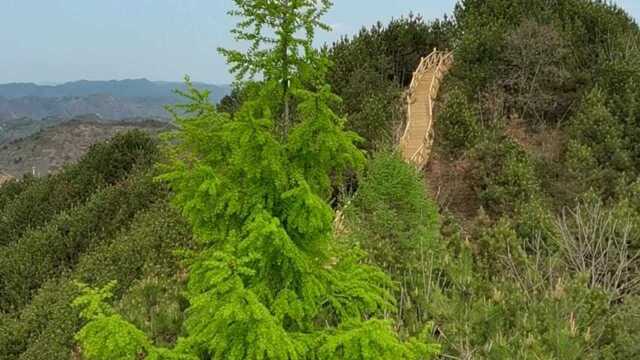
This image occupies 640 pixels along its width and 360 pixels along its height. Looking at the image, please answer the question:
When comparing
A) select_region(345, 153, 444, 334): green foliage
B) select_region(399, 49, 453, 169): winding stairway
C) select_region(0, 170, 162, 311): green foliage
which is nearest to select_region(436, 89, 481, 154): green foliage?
select_region(399, 49, 453, 169): winding stairway

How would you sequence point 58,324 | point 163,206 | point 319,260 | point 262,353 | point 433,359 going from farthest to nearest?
point 163,206 → point 58,324 → point 433,359 → point 319,260 → point 262,353

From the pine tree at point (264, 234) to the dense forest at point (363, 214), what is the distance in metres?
0.03

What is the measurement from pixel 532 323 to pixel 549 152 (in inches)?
439

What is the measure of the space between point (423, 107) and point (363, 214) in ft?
31.9

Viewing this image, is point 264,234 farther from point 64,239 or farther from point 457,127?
point 64,239

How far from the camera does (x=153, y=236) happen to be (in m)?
17.8

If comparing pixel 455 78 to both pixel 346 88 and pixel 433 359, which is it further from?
pixel 433 359

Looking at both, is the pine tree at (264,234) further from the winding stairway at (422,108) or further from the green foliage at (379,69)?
the green foliage at (379,69)

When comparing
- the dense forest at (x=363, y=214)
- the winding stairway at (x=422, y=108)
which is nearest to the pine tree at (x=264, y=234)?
the dense forest at (x=363, y=214)

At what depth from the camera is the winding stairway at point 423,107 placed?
18938 millimetres

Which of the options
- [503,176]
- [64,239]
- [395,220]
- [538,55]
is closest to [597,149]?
[503,176]

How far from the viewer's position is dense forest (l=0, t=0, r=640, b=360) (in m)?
6.20

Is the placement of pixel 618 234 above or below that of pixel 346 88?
below

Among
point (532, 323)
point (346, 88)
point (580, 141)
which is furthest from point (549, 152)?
point (532, 323)
